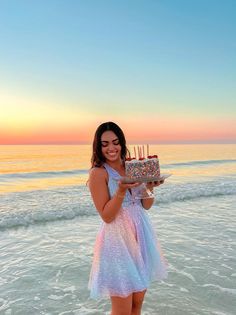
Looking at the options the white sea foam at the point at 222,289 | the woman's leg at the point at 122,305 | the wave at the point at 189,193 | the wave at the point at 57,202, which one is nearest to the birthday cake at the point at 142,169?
the woman's leg at the point at 122,305

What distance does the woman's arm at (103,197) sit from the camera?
3.02m

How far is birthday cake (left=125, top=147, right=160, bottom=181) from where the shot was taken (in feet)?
9.91

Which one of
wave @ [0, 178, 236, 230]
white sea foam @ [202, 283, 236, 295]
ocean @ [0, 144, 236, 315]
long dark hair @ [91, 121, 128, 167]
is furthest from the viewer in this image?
wave @ [0, 178, 236, 230]

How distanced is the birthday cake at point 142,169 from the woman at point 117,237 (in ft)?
0.37

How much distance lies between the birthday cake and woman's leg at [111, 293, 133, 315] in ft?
4.09

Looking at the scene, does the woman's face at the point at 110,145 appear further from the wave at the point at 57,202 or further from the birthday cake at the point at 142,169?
the wave at the point at 57,202

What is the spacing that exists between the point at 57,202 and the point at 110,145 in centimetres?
1230

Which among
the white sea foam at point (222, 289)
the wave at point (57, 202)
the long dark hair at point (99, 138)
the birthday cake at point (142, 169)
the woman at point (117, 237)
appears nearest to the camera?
the birthday cake at point (142, 169)

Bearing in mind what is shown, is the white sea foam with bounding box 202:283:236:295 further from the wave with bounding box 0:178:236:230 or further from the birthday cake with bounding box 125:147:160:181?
the wave with bounding box 0:178:236:230

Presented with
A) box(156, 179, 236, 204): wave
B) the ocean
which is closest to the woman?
the ocean

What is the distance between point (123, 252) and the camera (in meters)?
3.22

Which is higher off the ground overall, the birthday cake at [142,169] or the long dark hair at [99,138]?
the long dark hair at [99,138]

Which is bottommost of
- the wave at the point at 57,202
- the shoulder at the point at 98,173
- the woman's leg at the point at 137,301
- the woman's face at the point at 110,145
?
the wave at the point at 57,202

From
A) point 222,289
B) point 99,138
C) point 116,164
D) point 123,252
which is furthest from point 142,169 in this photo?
point 222,289
